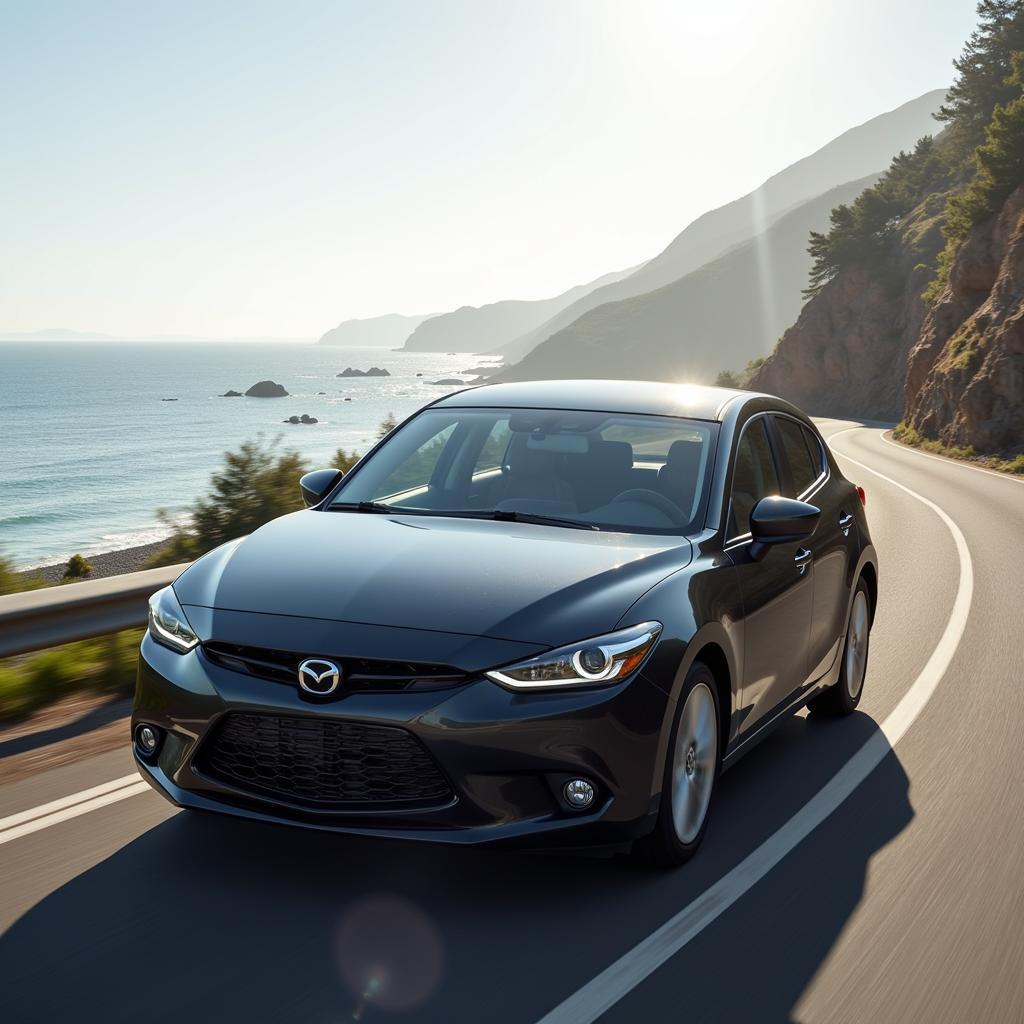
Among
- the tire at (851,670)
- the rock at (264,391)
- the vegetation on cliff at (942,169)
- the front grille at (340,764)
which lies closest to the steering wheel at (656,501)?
the front grille at (340,764)

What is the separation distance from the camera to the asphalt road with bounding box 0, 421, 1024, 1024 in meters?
3.23

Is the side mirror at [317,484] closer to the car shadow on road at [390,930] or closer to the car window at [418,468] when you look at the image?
the car window at [418,468]

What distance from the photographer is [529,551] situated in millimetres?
4281

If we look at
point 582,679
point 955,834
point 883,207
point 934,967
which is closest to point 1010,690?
point 955,834

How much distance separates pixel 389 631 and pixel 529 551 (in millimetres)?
771

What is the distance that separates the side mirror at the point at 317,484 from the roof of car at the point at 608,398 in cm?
65

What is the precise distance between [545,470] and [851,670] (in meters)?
2.35

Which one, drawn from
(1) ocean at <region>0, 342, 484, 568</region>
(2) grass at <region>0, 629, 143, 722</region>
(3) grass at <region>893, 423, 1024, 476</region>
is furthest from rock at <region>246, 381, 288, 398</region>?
(2) grass at <region>0, 629, 143, 722</region>

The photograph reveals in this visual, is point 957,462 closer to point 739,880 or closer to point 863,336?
point 739,880

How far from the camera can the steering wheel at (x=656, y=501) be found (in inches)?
187

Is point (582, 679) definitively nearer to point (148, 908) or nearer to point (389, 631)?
point (389, 631)

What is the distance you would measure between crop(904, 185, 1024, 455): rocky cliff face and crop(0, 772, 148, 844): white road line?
34.9 metres

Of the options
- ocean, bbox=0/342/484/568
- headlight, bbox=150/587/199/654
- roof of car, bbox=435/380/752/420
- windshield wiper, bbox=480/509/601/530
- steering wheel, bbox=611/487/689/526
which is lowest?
ocean, bbox=0/342/484/568

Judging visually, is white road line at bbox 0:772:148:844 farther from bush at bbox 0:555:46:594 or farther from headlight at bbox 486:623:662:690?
bush at bbox 0:555:46:594
